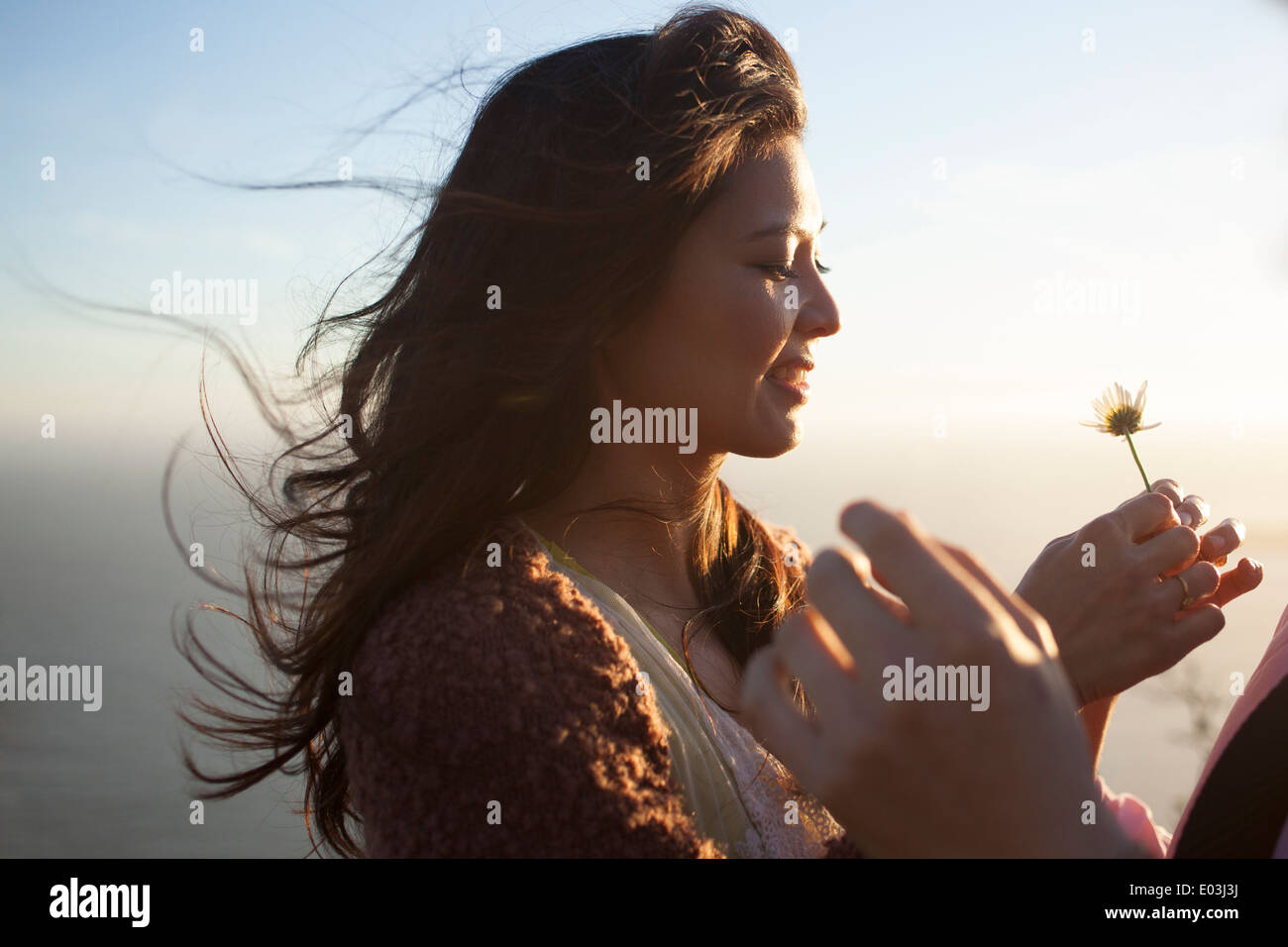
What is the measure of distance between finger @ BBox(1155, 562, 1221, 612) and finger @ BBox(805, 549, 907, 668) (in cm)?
105

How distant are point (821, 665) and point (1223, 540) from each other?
1.15 m

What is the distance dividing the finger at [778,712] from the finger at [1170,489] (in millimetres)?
1168

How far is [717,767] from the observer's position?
1559mm

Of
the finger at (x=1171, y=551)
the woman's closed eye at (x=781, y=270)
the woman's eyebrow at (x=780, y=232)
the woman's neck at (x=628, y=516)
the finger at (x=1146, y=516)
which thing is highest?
the woman's eyebrow at (x=780, y=232)

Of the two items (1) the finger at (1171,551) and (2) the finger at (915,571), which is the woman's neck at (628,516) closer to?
(1) the finger at (1171,551)

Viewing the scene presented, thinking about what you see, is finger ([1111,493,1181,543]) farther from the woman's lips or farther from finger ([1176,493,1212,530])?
the woman's lips

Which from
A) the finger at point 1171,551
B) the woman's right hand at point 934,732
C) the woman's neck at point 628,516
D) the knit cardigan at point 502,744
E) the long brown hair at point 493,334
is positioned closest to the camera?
the woman's right hand at point 934,732

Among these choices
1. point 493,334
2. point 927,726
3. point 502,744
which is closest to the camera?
point 927,726

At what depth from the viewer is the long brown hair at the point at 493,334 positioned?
67.0 inches

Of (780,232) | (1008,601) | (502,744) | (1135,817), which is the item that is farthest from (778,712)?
(780,232)

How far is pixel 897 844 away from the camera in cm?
72

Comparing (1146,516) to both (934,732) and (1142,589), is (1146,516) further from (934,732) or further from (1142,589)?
(934,732)

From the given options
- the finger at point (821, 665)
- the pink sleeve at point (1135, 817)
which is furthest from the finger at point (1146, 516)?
the finger at point (821, 665)

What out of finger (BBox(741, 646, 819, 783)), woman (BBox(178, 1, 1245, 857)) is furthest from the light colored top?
finger (BBox(741, 646, 819, 783))
